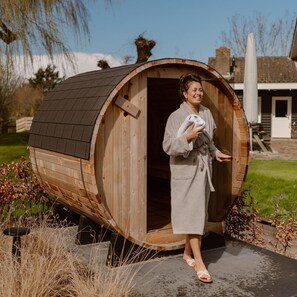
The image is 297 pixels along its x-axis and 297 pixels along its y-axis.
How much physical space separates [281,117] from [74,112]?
66.3 feet

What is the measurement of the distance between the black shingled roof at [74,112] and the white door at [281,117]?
746 inches

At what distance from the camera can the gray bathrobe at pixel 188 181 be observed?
4.22m

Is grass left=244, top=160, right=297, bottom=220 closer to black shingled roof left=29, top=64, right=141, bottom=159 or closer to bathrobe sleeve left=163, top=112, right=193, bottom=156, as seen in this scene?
bathrobe sleeve left=163, top=112, right=193, bottom=156

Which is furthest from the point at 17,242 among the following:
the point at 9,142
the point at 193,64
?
the point at 9,142

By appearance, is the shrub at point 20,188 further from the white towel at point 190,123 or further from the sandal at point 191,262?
the white towel at point 190,123

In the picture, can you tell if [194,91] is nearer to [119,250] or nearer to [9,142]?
[119,250]

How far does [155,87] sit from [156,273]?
3.20m

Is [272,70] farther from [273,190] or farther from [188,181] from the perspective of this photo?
[188,181]

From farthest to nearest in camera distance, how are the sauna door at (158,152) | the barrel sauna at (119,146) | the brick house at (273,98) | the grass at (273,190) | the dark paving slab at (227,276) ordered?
the brick house at (273,98)
the grass at (273,190)
the sauna door at (158,152)
the barrel sauna at (119,146)
the dark paving slab at (227,276)

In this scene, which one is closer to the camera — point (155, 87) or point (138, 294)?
point (138, 294)

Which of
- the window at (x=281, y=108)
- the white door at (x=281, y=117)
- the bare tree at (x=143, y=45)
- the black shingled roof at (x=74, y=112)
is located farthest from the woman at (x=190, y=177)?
the window at (x=281, y=108)

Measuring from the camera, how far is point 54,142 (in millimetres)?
5078

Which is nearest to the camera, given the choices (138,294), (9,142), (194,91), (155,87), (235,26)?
(138,294)

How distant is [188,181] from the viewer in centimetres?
424
